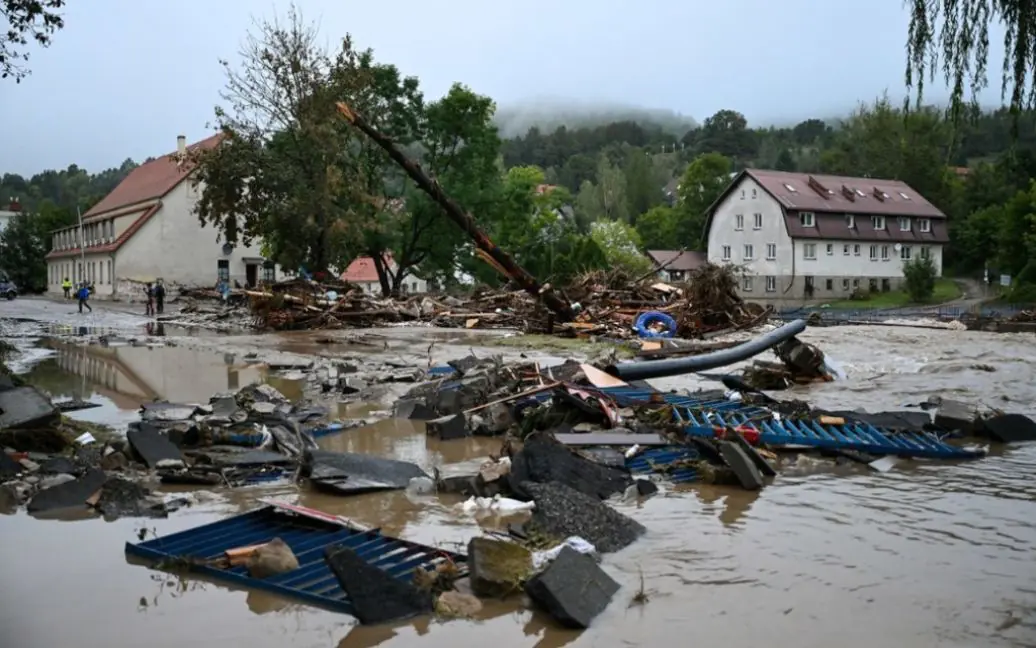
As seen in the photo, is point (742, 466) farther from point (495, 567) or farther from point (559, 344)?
point (559, 344)

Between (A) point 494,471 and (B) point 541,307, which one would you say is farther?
(B) point 541,307

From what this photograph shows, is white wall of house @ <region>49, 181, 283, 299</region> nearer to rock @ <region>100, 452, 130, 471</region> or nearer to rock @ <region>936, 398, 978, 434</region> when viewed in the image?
rock @ <region>100, 452, 130, 471</region>

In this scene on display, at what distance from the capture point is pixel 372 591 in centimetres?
480

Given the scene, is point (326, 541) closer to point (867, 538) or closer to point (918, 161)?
point (867, 538)

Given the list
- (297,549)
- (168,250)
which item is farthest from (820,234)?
(297,549)

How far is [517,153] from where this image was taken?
186m

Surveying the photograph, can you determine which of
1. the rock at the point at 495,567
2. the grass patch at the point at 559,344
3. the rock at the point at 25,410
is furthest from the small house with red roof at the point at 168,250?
the rock at the point at 495,567

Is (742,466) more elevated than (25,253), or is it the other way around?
(25,253)

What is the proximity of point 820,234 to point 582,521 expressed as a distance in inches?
2271

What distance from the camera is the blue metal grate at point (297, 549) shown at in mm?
5117

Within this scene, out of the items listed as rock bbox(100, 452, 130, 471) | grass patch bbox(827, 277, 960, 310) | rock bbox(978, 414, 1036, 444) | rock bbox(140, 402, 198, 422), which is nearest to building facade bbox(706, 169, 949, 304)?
grass patch bbox(827, 277, 960, 310)

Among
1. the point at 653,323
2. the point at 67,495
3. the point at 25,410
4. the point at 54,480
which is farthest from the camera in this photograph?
the point at 653,323

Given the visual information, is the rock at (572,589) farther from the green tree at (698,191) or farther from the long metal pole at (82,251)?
the green tree at (698,191)

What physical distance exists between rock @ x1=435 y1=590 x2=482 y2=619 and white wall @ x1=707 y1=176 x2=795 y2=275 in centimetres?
5616
